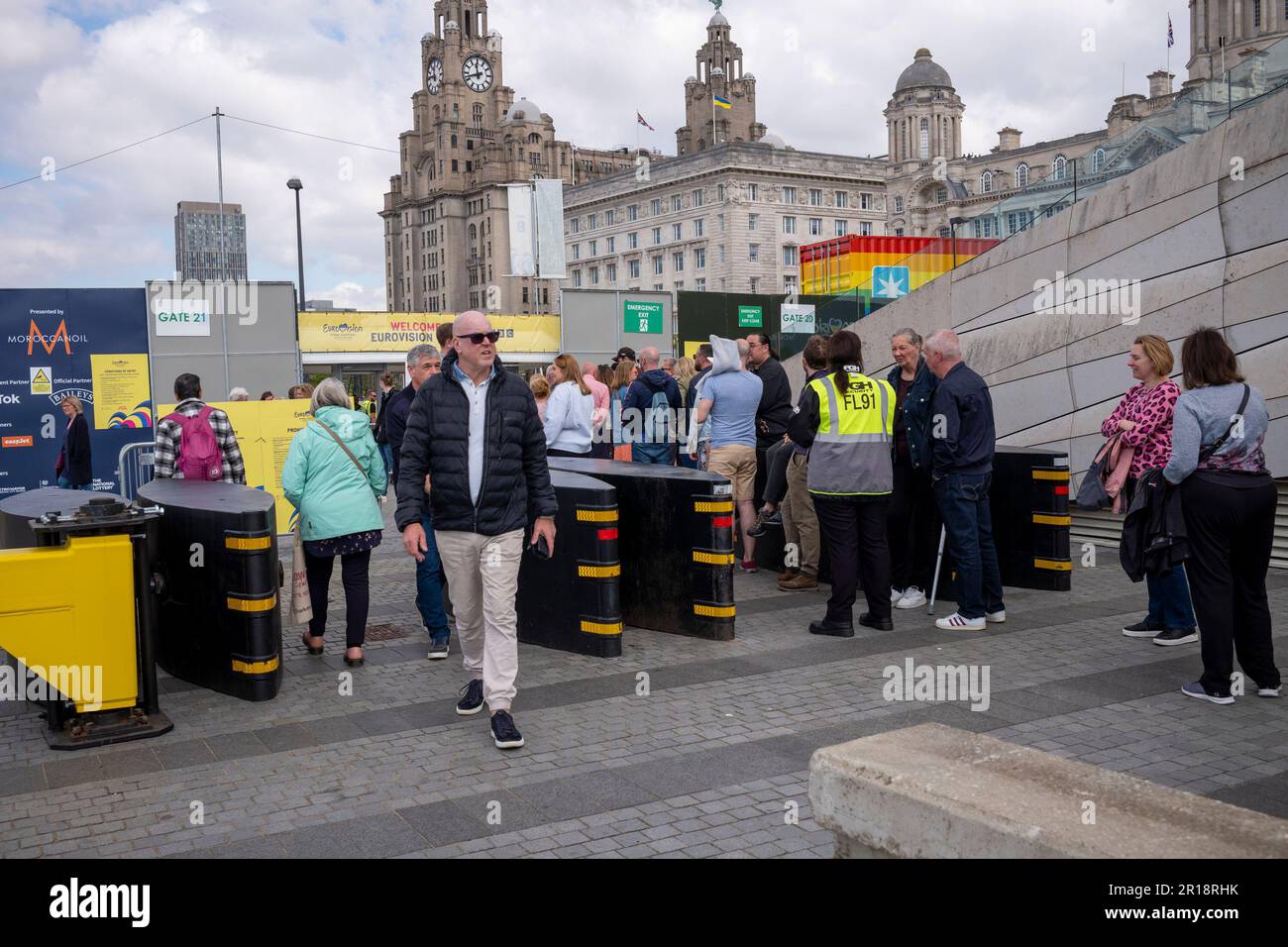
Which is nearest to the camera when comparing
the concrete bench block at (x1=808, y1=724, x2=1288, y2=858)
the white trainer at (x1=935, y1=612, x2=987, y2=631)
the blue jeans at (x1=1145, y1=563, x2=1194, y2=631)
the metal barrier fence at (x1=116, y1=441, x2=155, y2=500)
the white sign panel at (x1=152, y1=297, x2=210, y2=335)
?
the concrete bench block at (x1=808, y1=724, x2=1288, y2=858)

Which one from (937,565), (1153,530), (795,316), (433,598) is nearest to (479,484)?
(433,598)

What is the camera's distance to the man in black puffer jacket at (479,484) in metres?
5.67

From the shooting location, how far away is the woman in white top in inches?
413

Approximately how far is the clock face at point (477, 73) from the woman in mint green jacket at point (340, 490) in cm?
14372

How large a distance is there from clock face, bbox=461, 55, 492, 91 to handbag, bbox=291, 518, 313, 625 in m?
144

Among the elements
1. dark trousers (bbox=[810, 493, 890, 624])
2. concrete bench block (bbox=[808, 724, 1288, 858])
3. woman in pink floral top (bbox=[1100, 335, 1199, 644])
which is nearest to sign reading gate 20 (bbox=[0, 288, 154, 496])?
dark trousers (bbox=[810, 493, 890, 624])

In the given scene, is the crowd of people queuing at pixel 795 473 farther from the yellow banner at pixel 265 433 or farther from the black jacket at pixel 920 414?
the yellow banner at pixel 265 433

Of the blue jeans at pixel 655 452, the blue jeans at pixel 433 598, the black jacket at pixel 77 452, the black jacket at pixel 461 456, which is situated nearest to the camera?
the black jacket at pixel 461 456

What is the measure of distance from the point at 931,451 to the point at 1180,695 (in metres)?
2.48

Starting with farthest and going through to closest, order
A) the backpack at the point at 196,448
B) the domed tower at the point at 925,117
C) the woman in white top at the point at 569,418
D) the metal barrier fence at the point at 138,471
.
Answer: the domed tower at the point at 925,117 → the metal barrier fence at the point at 138,471 → the woman in white top at the point at 569,418 → the backpack at the point at 196,448

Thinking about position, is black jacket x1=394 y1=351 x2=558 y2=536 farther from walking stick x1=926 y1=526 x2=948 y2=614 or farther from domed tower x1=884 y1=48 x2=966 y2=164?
domed tower x1=884 y1=48 x2=966 y2=164

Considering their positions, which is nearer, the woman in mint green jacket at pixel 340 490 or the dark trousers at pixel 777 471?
the woman in mint green jacket at pixel 340 490

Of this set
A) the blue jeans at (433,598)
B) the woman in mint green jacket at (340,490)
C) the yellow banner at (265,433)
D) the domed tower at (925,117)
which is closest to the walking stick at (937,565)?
the blue jeans at (433,598)

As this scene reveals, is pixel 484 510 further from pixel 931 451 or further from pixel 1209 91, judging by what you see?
pixel 1209 91
